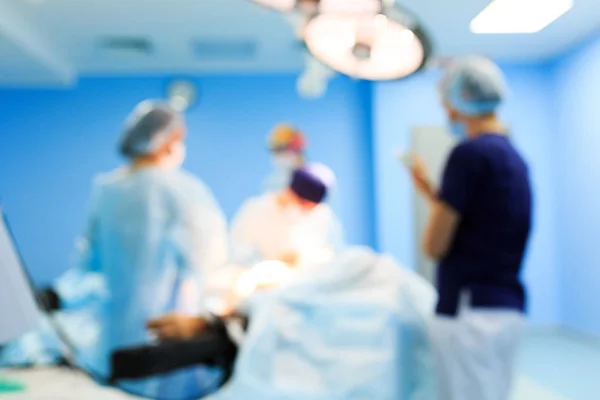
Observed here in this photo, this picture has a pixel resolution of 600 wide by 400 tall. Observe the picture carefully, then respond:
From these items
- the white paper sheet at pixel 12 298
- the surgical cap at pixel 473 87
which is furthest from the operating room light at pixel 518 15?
the white paper sheet at pixel 12 298

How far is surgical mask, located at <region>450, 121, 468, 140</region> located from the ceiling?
0.58 meters

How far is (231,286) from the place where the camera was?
31.9 inches

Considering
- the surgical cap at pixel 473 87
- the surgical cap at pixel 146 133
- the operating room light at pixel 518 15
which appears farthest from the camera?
the operating room light at pixel 518 15

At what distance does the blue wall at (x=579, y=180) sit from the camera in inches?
76.7

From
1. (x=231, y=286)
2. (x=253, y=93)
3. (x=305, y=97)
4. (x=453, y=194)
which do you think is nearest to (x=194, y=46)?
(x=253, y=93)

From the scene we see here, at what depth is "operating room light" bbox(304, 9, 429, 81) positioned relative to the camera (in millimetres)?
522

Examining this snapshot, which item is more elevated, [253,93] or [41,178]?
[253,93]

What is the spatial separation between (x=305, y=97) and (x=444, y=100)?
1203 millimetres

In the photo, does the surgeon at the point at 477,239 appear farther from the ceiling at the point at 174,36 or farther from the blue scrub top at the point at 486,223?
the ceiling at the point at 174,36

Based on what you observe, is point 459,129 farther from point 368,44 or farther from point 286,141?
point 286,141

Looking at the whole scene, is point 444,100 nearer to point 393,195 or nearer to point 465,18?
point 465,18

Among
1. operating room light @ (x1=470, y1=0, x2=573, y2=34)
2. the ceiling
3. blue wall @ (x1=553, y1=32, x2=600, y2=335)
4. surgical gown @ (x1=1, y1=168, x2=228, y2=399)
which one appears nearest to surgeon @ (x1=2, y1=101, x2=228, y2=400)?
surgical gown @ (x1=1, y1=168, x2=228, y2=399)

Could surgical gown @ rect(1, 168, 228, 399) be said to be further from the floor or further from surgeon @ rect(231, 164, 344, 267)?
the floor

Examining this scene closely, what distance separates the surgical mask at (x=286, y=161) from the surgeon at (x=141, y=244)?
83 cm
